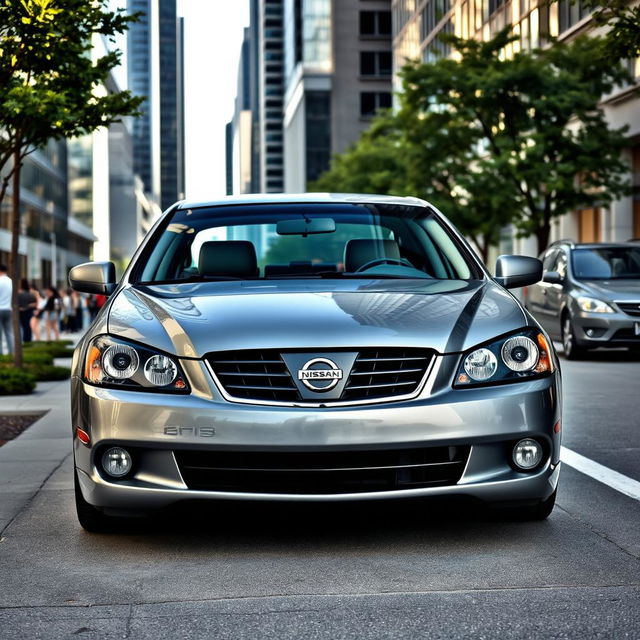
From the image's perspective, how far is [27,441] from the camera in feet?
29.7

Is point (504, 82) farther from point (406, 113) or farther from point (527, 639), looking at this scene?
point (527, 639)

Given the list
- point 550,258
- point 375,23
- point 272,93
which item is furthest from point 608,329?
point 272,93

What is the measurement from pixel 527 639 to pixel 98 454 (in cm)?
203

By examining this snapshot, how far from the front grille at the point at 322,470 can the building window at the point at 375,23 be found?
113237 millimetres

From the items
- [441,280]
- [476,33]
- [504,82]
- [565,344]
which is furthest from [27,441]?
[476,33]

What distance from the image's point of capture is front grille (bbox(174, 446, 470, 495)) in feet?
15.7

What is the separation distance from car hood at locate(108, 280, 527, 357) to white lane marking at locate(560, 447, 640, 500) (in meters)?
1.45

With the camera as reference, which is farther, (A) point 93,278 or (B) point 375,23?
(B) point 375,23

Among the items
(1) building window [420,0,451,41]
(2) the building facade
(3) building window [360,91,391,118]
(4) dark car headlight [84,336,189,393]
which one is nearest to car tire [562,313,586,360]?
(2) the building facade

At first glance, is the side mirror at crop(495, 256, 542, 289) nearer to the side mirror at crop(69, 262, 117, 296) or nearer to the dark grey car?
the dark grey car

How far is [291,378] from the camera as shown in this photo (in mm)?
4770

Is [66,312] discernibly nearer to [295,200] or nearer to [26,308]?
[26,308]

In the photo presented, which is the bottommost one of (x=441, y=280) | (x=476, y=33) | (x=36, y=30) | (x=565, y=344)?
(x=565, y=344)

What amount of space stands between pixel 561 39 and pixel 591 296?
24.0 m
